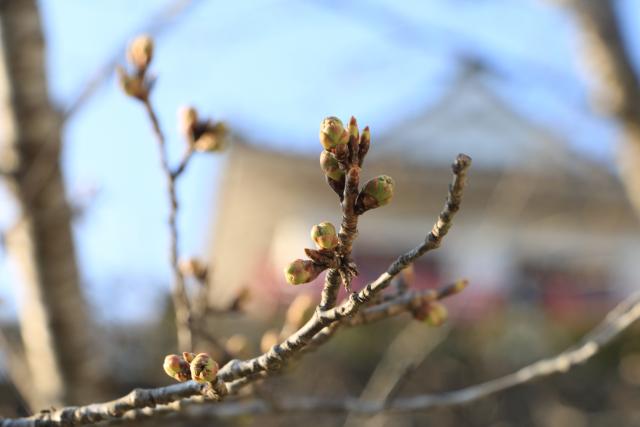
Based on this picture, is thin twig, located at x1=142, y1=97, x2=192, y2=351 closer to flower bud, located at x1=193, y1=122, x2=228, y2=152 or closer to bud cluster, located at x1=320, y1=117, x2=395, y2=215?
flower bud, located at x1=193, y1=122, x2=228, y2=152

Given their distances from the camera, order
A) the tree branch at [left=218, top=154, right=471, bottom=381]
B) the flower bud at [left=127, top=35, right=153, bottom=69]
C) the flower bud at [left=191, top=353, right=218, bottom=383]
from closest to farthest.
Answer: the tree branch at [left=218, top=154, right=471, bottom=381] < the flower bud at [left=191, top=353, right=218, bottom=383] < the flower bud at [left=127, top=35, right=153, bottom=69]

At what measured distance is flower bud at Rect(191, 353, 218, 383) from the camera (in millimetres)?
733

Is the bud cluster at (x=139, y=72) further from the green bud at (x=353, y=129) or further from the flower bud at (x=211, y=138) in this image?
the green bud at (x=353, y=129)

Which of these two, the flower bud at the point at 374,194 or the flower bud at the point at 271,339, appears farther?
the flower bud at the point at 271,339

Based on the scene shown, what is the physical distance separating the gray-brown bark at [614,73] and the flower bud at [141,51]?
2670 millimetres

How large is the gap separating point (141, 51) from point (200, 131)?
157 millimetres

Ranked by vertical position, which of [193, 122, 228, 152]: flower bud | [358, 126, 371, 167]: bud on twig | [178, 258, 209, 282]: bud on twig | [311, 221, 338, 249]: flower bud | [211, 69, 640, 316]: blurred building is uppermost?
[193, 122, 228, 152]: flower bud

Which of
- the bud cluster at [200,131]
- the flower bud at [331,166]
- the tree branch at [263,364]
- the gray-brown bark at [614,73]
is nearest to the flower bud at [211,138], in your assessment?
the bud cluster at [200,131]

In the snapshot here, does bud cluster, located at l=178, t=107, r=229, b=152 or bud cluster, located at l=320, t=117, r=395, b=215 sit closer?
bud cluster, located at l=320, t=117, r=395, b=215

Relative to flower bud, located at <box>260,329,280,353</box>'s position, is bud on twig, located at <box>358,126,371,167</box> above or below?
above

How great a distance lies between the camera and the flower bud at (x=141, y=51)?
3.69 ft

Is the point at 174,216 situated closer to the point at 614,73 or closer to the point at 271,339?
the point at 271,339

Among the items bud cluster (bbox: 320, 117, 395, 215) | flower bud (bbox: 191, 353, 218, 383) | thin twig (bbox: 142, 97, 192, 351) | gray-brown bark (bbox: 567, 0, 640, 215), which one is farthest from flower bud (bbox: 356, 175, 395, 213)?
gray-brown bark (bbox: 567, 0, 640, 215)

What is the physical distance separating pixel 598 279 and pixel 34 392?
8.84 meters
